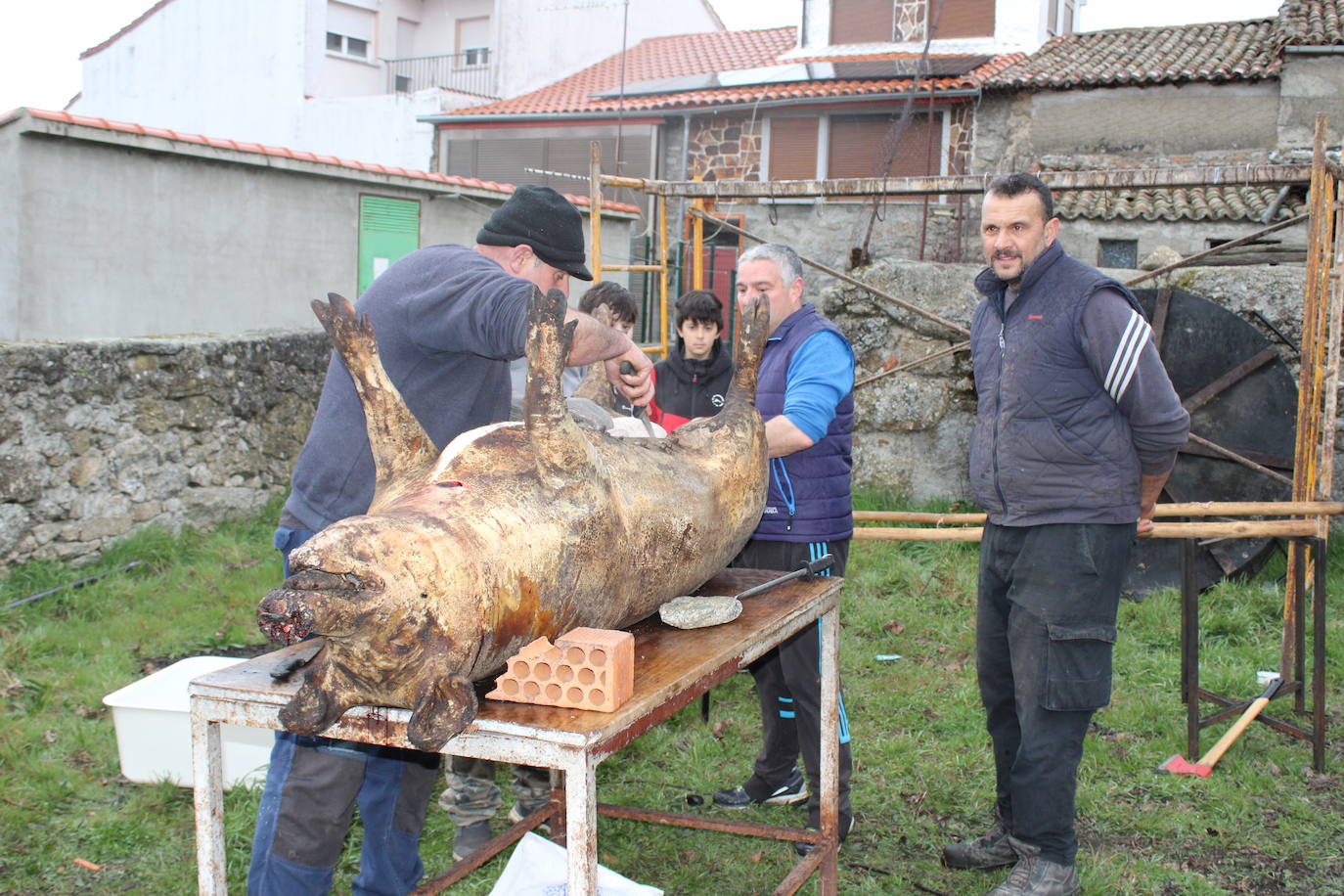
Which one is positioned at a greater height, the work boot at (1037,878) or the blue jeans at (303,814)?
the blue jeans at (303,814)

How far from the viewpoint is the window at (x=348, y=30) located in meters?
21.7

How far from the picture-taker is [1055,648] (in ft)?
9.36

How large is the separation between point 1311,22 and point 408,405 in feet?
49.9

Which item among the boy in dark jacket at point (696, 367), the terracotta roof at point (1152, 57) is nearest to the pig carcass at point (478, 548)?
the boy in dark jacket at point (696, 367)

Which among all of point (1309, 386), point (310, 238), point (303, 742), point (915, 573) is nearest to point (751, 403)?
point (303, 742)

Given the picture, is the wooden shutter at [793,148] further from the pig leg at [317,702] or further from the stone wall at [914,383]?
the pig leg at [317,702]

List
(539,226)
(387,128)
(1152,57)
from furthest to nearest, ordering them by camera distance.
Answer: (387,128) → (1152,57) → (539,226)

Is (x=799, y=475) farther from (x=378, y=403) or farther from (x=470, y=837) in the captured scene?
(x=378, y=403)

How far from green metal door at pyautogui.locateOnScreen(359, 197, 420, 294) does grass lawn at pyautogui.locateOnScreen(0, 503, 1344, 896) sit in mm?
5492

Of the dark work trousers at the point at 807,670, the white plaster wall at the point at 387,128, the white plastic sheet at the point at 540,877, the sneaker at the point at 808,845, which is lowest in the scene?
the sneaker at the point at 808,845

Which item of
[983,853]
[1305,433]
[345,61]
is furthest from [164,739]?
[345,61]

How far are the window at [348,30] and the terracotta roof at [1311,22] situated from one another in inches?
641

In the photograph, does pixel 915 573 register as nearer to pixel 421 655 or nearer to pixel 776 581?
pixel 776 581

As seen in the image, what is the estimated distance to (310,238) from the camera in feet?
33.9
